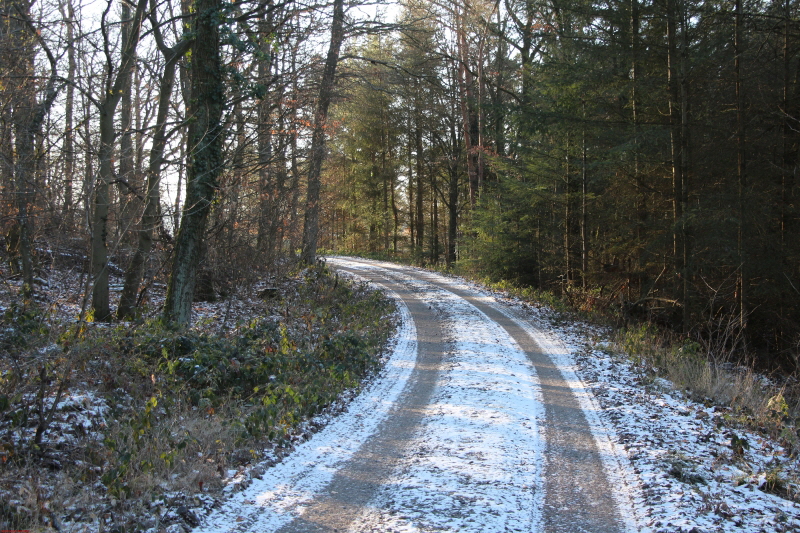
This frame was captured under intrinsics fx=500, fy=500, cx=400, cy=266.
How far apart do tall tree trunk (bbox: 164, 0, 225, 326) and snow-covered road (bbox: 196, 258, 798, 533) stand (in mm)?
4114

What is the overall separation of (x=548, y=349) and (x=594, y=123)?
7.08m

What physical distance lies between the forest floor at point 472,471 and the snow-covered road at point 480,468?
2cm

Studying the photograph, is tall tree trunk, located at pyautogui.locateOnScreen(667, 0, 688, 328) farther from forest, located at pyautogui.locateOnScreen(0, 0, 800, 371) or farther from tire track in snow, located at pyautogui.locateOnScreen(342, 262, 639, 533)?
tire track in snow, located at pyautogui.locateOnScreen(342, 262, 639, 533)

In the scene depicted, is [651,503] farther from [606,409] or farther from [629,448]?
[606,409]

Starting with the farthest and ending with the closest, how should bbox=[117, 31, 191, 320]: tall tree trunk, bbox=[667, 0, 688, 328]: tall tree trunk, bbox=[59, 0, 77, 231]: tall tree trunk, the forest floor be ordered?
bbox=[667, 0, 688, 328]: tall tree trunk < bbox=[117, 31, 191, 320]: tall tree trunk < bbox=[59, 0, 77, 231]: tall tree trunk < the forest floor

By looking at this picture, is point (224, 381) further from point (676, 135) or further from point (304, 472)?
point (676, 135)

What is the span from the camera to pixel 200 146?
8.79m

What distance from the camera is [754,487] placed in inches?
182

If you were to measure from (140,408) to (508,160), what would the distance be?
18908mm

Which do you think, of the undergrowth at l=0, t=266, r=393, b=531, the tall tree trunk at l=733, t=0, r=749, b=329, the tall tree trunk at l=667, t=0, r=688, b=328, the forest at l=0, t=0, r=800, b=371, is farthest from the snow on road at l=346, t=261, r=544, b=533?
the tall tree trunk at l=733, t=0, r=749, b=329

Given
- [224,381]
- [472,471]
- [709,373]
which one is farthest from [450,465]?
[709,373]

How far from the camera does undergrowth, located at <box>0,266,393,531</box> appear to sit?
13.4 feet

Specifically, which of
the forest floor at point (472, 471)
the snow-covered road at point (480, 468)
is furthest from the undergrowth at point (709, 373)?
the snow-covered road at point (480, 468)

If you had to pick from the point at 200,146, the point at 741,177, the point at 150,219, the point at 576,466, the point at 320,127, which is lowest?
the point at 576,466
